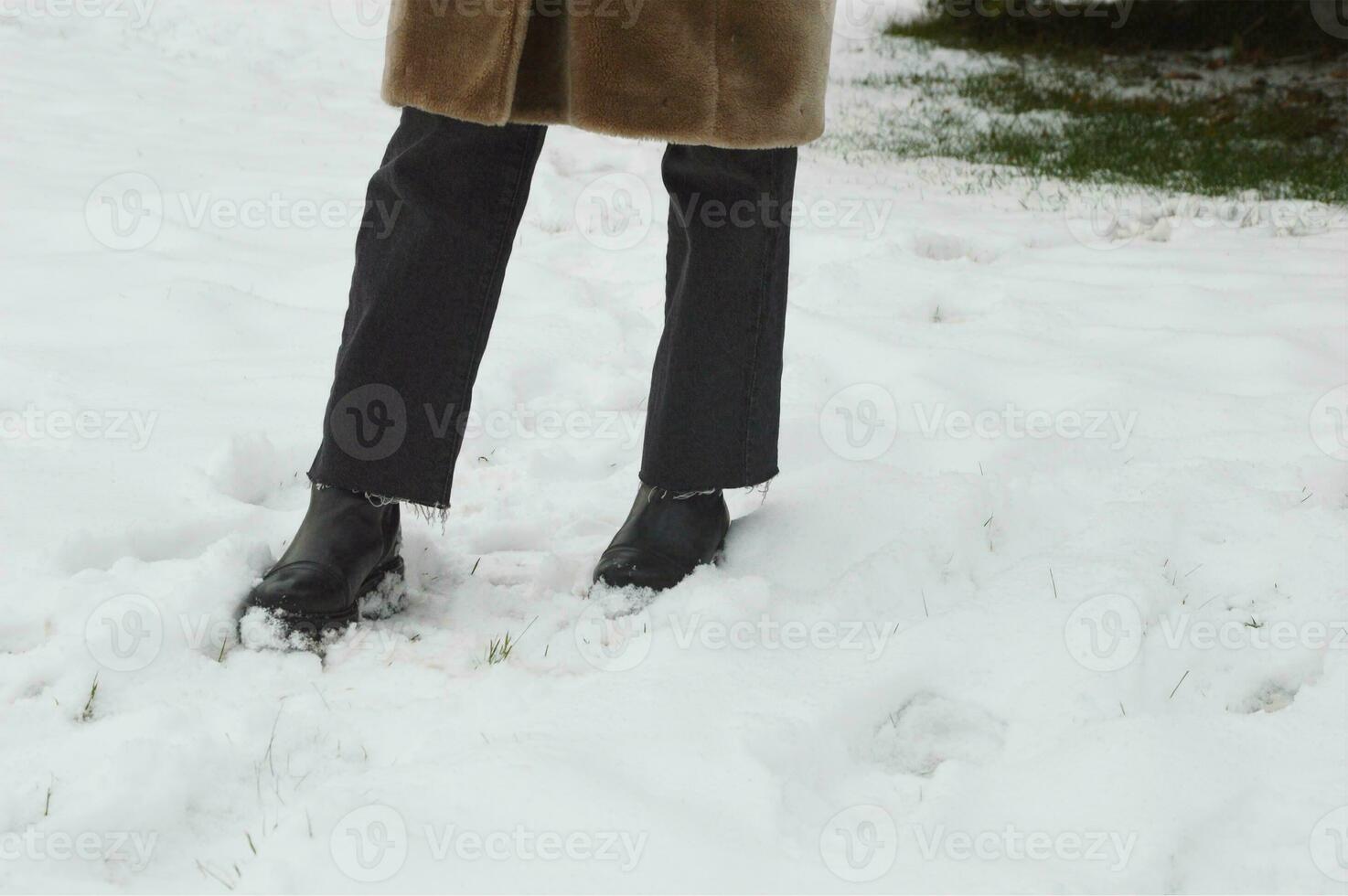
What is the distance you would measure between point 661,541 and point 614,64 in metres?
0.68

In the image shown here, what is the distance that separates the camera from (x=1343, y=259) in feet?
11.5

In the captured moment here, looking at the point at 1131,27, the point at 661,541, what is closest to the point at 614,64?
the point at 661,541

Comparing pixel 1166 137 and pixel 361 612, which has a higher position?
pixel 1166 137

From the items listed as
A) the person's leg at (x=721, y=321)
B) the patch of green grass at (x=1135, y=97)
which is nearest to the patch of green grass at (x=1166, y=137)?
the patch of green grass at (x=1135, y=97)

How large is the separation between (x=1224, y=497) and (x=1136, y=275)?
1.58 m

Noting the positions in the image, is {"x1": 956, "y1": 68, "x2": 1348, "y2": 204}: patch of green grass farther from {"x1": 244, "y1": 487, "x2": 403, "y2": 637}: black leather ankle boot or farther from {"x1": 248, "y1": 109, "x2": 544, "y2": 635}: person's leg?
{"x1": 244, "y1": 487, "x2": 403, "y2": 637}: black leather ankle boot

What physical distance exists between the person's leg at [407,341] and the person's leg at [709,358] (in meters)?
0.26

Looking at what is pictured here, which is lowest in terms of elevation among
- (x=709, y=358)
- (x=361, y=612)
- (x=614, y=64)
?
(x=361, y=612)

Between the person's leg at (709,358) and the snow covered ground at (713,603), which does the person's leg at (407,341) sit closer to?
the snow covered ground at (713,603)

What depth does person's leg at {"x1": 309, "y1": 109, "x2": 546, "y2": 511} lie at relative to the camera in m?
1.53

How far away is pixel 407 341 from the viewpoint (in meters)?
1.55

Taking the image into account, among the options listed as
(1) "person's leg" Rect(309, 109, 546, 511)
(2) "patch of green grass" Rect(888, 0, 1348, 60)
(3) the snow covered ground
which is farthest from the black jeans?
(2) "patch of green grass" Rect(888, 0, 1348, 60)

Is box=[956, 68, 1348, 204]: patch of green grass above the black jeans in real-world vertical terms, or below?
above

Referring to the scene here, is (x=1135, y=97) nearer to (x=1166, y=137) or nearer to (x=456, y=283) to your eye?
(x=1166, y=137)
